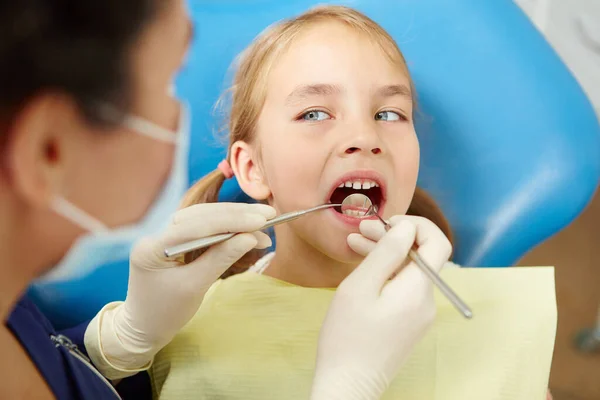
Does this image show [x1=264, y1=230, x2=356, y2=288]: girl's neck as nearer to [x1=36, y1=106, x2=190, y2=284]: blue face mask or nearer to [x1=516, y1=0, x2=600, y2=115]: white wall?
[x1=36, y1=106, x2=190, y2=284]: blue face mask

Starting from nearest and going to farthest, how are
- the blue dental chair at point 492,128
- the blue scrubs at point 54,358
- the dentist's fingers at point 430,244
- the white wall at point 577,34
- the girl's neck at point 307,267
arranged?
the blue scrubs at point 54,358
the dentist's fingers at point 430,244
the girl's neck at point 307,267
the blue dental chair at point 492,128
the white wall at point 577,34

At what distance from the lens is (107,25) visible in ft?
1.29

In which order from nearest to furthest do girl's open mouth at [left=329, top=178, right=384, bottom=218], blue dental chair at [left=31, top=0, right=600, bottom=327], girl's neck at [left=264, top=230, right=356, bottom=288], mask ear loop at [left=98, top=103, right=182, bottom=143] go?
mask ear loop at [left=98, top=103, right=182, bottom=143]
girl's open mouth at [left=329, top=178, right=384, bottom=218]
girl's neck at [left=264, top=230, right=356, bottom=288]
blue dental chair at [left=31, top=0, right=600, bottom=327]

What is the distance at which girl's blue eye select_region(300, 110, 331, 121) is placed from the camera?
834 mm

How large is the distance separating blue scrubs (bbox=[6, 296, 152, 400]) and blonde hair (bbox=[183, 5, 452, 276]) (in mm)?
192

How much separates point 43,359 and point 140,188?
0.27 m

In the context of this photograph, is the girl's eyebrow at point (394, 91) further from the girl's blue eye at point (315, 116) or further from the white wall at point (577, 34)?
the white wall at point (577, 34)

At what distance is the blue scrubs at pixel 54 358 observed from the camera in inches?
24.1

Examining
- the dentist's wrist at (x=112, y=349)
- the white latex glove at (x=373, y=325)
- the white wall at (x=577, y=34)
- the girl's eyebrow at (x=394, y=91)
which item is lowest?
the dentist's wrist at (x=112, y=349)

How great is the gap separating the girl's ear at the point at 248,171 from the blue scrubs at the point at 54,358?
33 centimetres

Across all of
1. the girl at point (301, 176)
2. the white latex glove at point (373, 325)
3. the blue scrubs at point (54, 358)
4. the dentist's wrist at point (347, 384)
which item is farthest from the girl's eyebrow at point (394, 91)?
the blue scrubs at point (54, 358)

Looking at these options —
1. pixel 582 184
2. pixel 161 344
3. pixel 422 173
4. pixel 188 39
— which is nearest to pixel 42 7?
pixel 188 39

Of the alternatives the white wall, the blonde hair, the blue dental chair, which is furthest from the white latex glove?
the white wall

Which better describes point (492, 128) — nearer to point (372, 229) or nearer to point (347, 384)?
point (372, 229)
